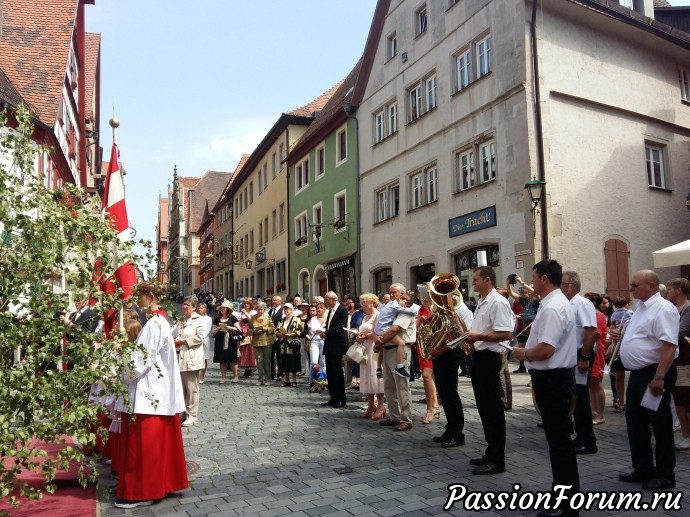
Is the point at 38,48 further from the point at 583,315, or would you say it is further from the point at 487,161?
the point at 583,315

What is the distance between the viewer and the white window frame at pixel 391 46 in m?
23.9

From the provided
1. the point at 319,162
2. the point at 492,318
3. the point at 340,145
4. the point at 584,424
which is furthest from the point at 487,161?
the point at 319,162

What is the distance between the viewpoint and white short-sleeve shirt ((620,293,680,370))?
5539 millimetres

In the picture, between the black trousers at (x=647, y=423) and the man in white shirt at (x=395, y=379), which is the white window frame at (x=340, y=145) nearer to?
the man in white shirt at (x=395, y=379)

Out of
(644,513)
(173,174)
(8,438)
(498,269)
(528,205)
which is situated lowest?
(644,513)

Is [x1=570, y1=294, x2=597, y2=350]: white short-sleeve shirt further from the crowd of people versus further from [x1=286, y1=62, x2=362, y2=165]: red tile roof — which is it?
[x1=286, y1=62, x2=362, y2=165]: red tile roof

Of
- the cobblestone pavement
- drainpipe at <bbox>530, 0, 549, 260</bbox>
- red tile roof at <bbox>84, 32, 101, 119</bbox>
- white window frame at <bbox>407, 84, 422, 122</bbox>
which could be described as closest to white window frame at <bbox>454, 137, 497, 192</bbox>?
drainpipe at <bbox>530, 0, 549, 260</bbox>

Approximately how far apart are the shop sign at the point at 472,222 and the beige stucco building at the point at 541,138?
0.04 metres

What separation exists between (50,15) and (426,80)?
1423 centimetres

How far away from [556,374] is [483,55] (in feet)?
50.1

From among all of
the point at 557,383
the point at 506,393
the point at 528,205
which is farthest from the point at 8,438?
the point at 528,205

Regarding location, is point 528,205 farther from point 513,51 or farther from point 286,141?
point 286,141

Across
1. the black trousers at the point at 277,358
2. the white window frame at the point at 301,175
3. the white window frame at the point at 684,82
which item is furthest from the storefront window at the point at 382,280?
the white window frame at the point at 684,82

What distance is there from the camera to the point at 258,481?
613 centimetres
